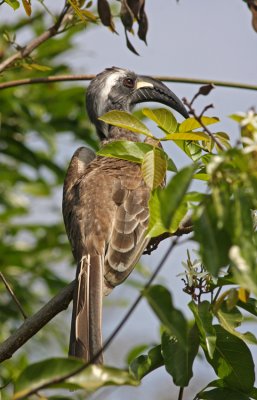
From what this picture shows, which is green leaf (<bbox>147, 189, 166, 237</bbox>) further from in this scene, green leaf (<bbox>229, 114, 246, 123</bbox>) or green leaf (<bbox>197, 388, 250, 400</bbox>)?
green leaf (<bbox>197, 388, 250, 400</bbox>)

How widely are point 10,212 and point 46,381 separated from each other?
4968mm

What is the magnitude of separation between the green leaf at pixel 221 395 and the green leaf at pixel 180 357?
0.72ft

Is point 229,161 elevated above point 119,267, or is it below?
above

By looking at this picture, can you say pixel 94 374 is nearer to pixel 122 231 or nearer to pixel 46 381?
pixel 46 381

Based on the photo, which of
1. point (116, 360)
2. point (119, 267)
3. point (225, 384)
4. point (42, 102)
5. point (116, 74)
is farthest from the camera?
point (116, 360)

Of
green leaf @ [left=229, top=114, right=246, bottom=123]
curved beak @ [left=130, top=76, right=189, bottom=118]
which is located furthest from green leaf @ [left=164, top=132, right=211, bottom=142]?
curved beak @ [left=130, top=76, right=189, bottom=118]

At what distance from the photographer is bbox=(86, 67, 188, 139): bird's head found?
638cm

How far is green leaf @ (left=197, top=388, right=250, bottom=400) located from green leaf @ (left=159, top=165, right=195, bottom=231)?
108cm

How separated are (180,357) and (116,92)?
3992mm

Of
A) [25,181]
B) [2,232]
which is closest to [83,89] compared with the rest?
[25,181]

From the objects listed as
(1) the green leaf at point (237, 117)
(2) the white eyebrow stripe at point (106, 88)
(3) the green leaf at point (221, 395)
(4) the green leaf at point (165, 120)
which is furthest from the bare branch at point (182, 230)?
(2) the white eyebrow stripe at point (106, 88)

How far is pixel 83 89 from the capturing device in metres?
7.08

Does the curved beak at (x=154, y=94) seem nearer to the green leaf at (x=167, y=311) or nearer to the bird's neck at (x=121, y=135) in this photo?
the bird's neck at (x=121, y=135)

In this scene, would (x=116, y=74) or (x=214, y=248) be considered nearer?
(x=214, y=248)
